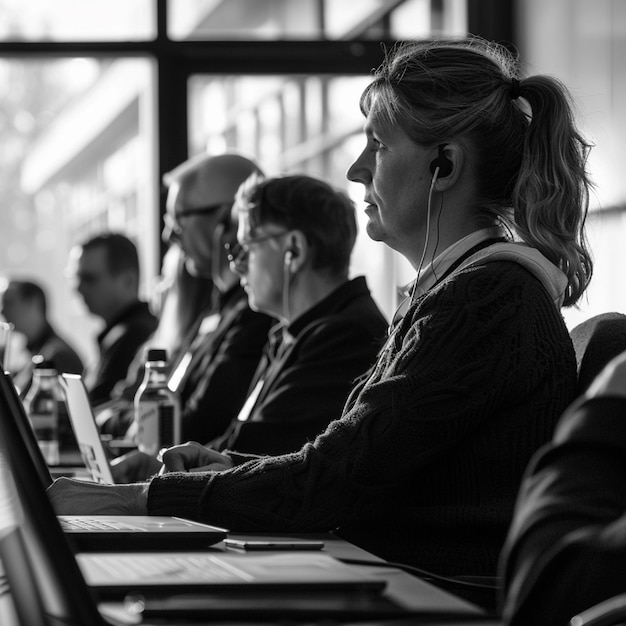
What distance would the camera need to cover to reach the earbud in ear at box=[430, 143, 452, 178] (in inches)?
63.9

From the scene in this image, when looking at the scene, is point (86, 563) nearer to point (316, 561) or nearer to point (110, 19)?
point (316, 561)

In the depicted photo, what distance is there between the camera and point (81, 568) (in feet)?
2.26

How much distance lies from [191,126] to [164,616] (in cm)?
442

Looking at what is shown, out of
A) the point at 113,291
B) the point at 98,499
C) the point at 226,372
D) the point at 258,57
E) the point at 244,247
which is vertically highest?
the point at 258,57

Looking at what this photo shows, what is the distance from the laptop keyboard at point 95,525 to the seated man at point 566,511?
48 centimetres

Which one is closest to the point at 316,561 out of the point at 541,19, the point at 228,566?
the point at 228,566

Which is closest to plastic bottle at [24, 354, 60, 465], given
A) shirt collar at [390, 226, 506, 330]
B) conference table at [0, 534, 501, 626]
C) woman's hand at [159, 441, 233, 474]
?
woman's hand at [159, 441, 233, 474]

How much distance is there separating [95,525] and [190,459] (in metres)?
0.58

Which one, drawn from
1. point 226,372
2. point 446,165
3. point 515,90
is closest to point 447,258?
point 446,165

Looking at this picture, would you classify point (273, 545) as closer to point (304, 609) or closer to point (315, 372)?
point (304, 609)

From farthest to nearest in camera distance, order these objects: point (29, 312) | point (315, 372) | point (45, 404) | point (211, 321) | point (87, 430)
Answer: point (29, 312) → point (211, 321) → point (45, 404) → point (315, 372) → point (87, 430)

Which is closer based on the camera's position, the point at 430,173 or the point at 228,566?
Result: the point at 228,566

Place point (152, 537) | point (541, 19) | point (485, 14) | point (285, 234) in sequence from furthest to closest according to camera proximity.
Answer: point (485, 14)
point (541, 19)
point (285, 234)
point (152, 537)

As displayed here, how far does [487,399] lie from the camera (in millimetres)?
1362
